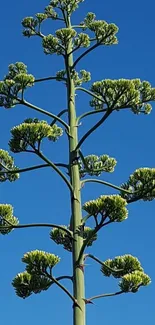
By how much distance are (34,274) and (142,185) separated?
168cm

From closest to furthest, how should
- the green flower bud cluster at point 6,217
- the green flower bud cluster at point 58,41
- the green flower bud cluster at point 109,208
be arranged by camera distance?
the green flower bud cluster at point 109,208 → the green flower bud cluster at point 6,217 → the green flower bud cluster at point 58,41

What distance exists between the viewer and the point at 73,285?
661 centimetres

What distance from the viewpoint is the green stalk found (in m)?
6.46

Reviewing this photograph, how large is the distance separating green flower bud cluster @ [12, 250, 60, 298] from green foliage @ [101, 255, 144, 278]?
26.8 inches

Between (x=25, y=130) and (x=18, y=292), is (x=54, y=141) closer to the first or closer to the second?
(x=25, y=130)

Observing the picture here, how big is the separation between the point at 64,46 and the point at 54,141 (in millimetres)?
1347

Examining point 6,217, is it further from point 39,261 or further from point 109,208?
point 109,208

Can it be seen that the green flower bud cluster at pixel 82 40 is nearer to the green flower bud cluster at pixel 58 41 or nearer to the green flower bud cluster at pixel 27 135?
the green flower bud cluster at pixel 58 41

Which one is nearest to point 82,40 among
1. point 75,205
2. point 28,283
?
point 75,205

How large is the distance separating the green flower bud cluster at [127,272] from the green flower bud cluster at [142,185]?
766mm

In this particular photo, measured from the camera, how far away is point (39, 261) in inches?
268

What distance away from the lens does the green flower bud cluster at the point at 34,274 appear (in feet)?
22.3

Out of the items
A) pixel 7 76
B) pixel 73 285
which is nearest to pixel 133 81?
pixel 7 76

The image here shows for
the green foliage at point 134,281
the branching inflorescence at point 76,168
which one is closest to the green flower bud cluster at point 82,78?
the branching inflorescence at point 76,168
